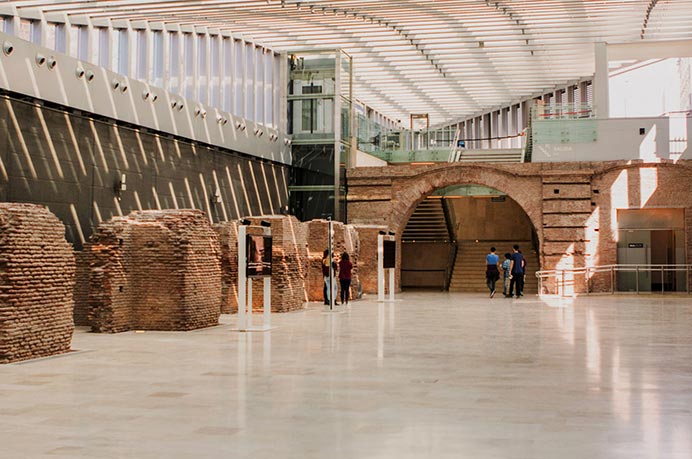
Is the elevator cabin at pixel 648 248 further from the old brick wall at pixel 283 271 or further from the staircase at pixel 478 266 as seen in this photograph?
the old brick wall at pixel 283 271

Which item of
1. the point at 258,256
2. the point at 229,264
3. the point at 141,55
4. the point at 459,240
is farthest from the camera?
the point at 459,240

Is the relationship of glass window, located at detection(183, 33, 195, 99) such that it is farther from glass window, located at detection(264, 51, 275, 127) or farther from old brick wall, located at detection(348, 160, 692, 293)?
old brick wall, located at detection(348, 160, 692, 293)

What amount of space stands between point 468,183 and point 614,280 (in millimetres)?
6167

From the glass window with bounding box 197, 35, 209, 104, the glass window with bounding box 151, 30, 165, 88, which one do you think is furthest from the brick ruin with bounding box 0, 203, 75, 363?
the glass window with bounding box 197, 35, 209, 104

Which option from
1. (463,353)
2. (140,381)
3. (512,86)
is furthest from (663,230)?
(140,381)

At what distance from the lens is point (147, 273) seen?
16703 millimetres

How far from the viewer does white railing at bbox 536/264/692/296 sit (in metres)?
30.6

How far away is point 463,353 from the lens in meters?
12.7

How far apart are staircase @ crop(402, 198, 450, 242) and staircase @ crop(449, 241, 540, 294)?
115 cm

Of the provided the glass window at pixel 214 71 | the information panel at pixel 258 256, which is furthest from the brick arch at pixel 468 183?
the information panel at pixel 258 256

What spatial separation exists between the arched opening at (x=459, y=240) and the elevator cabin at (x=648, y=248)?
14.4 ft

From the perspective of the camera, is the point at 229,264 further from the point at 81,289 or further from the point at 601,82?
the point at 601,82

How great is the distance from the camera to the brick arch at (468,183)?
31375 millimetres

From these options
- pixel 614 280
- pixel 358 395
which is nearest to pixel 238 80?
pixel 614 280
